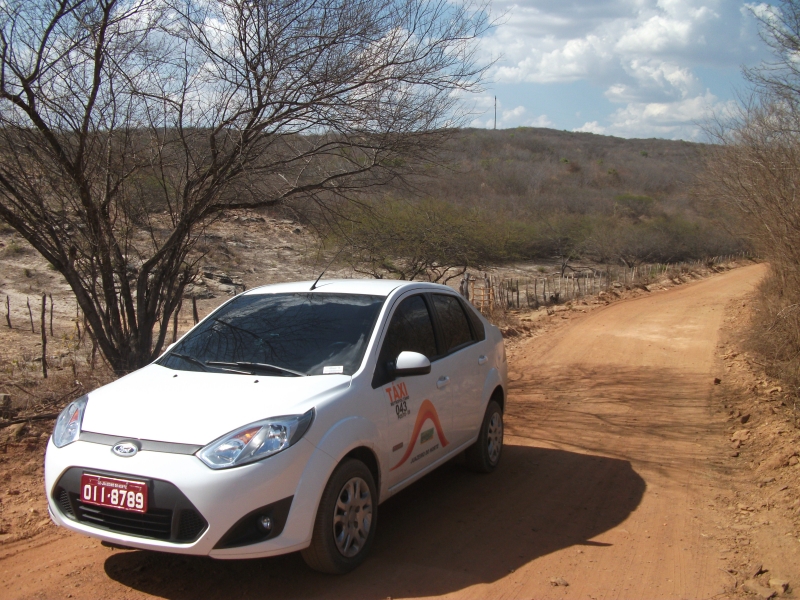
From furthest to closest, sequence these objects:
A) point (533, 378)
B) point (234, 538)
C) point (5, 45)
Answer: point (533, 378) → point (5, 45) → point (234, 538)

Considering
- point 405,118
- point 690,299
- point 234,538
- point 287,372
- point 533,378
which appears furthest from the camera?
point 690,299

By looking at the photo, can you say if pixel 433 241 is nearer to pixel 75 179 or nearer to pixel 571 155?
pixel 75 179

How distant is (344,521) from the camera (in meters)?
4.01

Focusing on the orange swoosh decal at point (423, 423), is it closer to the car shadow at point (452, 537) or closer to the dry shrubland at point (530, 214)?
the car shadow at point (452, 537)

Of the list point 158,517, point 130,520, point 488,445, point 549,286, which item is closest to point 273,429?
point 158,517

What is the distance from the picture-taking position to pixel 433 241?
2177 cm

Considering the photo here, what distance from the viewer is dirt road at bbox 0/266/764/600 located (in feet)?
13.0

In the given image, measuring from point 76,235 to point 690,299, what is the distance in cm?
2026

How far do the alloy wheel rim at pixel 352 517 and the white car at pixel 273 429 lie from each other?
0.01 metres

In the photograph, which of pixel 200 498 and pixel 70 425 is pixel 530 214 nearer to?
pixel 70 425

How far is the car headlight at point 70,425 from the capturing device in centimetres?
398

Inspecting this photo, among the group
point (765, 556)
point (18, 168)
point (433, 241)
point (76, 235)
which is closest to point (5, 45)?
point (18, 168)

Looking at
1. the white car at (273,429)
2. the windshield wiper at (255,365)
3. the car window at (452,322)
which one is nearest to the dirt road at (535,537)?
the white car at (273,429)

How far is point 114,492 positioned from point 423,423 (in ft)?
6.83
